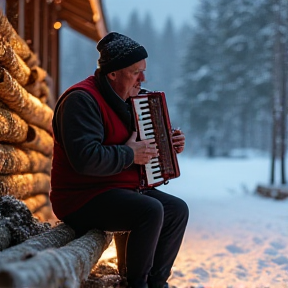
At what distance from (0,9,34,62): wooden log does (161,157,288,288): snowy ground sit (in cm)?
252

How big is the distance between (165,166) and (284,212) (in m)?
6.67

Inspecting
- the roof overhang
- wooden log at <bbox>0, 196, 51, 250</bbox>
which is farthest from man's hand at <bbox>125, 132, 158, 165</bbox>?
the roof overhang

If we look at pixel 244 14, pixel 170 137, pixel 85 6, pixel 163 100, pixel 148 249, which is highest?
pixel 244 14

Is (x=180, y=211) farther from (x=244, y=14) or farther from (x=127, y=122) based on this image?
(x=244, y=14)

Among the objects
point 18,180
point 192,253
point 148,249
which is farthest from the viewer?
point 192,253

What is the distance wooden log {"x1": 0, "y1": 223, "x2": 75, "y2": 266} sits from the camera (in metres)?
2.05

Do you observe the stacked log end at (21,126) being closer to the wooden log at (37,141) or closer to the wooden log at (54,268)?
the wooden log at (37,141)

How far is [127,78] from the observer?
330cm

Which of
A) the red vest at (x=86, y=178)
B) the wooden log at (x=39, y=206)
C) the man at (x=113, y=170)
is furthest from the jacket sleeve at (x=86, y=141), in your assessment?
the wooden log at (x=39, y=206)

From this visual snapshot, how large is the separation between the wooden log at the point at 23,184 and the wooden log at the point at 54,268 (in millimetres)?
1490

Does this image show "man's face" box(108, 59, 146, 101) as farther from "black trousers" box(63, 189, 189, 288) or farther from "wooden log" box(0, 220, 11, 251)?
"wooden log" box(0, 220, 11, 251)

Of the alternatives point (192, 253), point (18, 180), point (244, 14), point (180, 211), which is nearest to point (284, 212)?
point (192, 253)

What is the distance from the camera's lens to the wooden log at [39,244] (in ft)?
6.72

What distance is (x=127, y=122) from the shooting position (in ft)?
10.6
